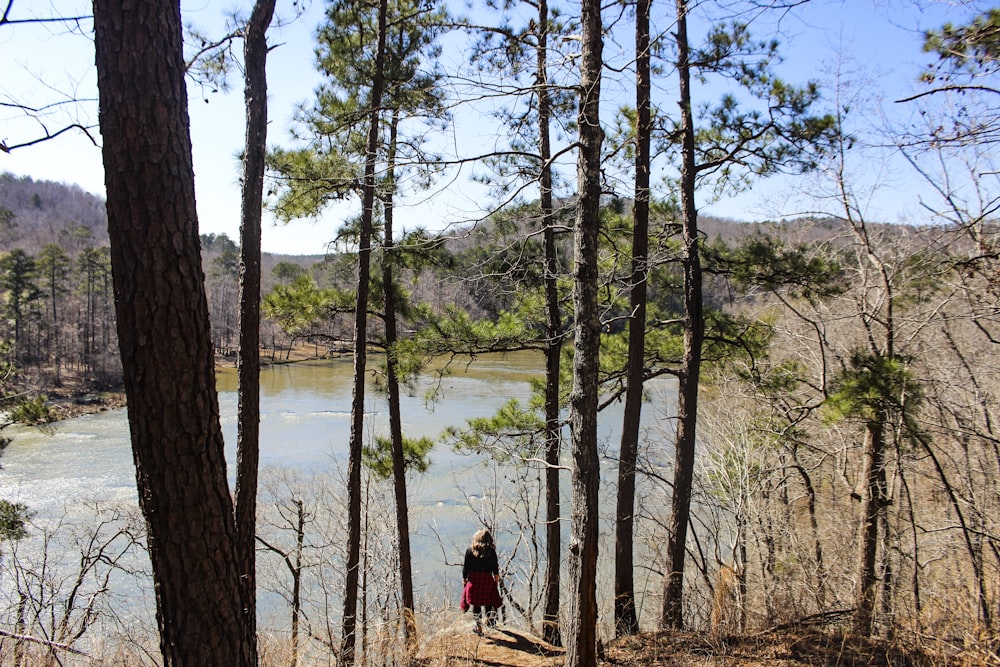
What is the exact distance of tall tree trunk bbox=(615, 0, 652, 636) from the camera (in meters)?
6.00

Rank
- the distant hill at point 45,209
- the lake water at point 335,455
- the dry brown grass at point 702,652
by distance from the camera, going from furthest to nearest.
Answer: the distant hill at point 45,209
the lake water at point 335,455
the dry brown grass at point 702,652

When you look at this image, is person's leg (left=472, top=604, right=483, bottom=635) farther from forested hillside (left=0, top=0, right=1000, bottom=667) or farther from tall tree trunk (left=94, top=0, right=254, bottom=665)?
tall tree trunk (left=94, top=0, right=254, bottom=665)

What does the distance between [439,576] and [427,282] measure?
20.8ft

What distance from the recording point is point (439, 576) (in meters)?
11.3

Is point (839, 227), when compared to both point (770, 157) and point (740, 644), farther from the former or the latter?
point (740, 644)

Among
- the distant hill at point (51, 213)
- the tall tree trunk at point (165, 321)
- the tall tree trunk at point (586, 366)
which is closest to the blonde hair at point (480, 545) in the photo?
the tall tree trunk at point (586, 366)

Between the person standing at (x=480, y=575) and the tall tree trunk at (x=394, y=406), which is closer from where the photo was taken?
the person standing at (x=480, y=575)

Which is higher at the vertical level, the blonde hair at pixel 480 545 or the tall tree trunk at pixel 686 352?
the tall tree trunk at pixel 686 352

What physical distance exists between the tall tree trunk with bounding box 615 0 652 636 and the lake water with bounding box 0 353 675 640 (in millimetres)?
→ 3179

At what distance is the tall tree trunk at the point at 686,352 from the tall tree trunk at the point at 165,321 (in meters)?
4.76

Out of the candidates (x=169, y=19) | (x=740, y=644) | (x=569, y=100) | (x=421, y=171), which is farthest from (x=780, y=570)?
(x=169, y=19)

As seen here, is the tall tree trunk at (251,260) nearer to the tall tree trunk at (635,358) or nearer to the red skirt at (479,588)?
the red skirt at (479,588)

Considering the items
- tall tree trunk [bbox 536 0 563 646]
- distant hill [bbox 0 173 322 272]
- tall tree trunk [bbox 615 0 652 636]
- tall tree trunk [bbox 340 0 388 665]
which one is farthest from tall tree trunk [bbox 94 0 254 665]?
distant hill [bbox 0 173 322 272]

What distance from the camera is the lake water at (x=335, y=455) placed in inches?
496
